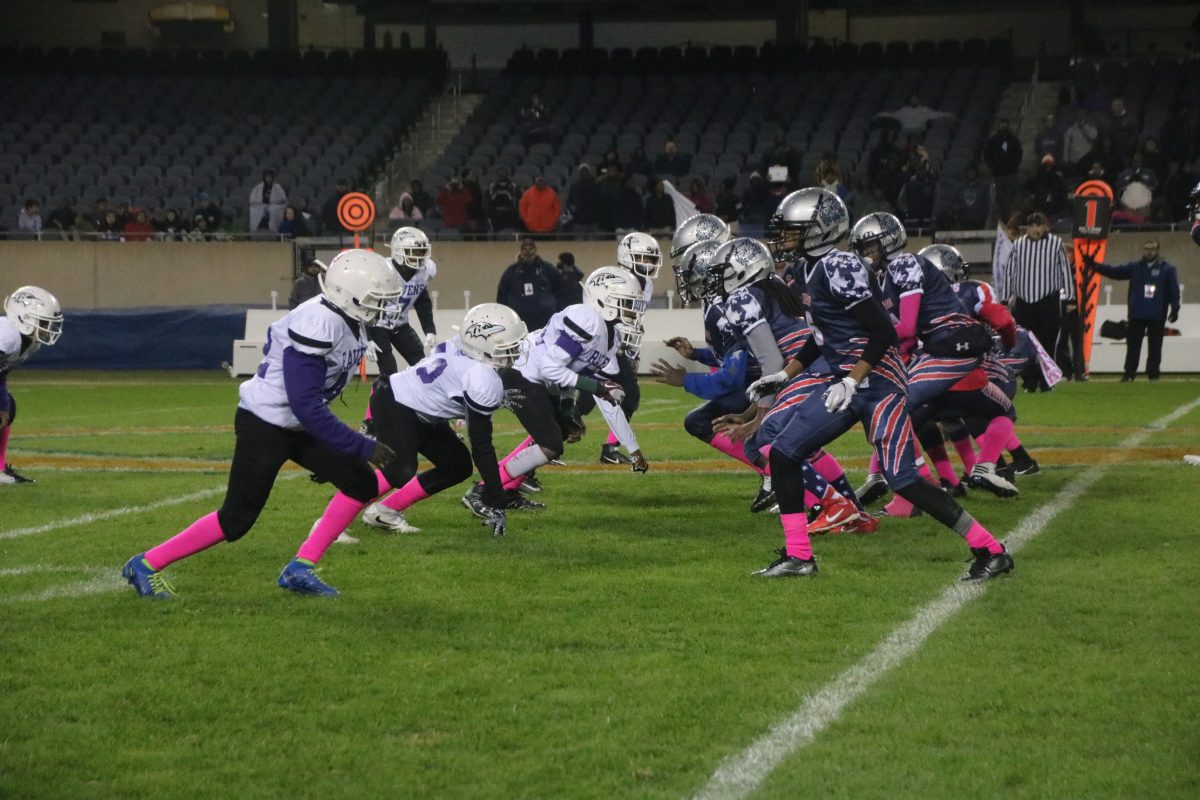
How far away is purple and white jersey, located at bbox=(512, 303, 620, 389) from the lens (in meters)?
9.33

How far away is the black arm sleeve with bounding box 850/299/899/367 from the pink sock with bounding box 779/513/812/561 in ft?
2.66

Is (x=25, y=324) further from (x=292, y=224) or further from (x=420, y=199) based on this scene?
(x=420, y=199)

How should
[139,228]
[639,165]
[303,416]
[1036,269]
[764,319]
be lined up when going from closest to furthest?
1. [303,416]
2. [764,319]
3. [1036,269]
4. [639,165]
5. [139,228]

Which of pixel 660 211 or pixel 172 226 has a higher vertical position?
pixel 660 211

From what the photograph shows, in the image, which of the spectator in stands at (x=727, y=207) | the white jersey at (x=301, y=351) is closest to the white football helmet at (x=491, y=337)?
the white jersey at (x=301, y=351)

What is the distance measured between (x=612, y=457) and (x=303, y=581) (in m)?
5.48

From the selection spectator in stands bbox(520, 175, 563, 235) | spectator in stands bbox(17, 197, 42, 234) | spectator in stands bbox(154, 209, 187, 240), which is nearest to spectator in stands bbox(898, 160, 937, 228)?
spectator in stands bbox(520, 175, 563, 235)

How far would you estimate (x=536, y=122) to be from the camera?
90.8 feet

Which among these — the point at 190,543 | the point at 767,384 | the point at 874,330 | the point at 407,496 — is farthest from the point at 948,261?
the point at 190,543

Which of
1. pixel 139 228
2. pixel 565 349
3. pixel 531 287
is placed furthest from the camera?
pixel 139 228

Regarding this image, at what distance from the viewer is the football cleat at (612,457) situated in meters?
A: 12.0

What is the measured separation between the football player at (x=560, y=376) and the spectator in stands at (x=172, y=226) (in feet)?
55.2

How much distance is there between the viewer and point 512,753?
4.46 metres

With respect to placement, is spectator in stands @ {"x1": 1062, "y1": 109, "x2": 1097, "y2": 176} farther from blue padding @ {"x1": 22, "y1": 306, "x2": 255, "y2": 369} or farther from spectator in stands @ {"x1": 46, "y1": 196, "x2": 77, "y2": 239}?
spectator in stands @ {"x1": 46, "y1": 196, "x2": 77, "y2": 239}
